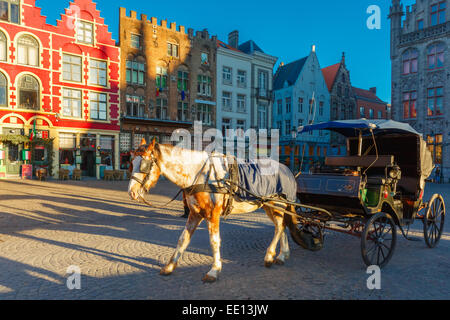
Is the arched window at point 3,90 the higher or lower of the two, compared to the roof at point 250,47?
lower

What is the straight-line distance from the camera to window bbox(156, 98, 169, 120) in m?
29.0

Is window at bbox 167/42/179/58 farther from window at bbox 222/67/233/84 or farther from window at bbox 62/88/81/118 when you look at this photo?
window at bbox 62/88/81/118

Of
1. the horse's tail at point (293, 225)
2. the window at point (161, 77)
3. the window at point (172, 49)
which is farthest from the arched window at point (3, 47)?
the horse's tail at point (293, 225)

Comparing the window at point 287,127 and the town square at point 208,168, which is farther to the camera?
the window at point 287,127

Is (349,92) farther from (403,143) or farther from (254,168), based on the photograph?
(254,168)

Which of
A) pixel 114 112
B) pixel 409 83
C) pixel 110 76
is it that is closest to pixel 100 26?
pixel 110 76

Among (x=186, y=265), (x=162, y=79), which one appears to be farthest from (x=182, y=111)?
(x=186, y=265)

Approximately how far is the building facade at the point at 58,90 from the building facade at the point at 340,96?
2770 centimetres

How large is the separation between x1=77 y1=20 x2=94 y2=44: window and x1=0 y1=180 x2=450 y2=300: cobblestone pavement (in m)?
21.0

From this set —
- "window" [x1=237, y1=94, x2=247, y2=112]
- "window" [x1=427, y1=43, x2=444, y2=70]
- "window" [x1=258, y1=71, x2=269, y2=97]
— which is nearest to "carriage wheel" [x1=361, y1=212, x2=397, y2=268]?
"window" [x1=237, y1=94, x2=247, y2=112]

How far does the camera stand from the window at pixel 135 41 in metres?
27.6

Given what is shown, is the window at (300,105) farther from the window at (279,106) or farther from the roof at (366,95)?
the roof at (366,95)

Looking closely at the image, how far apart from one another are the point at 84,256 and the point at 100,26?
25.4 metres

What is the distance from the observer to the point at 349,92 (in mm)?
42906
